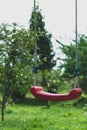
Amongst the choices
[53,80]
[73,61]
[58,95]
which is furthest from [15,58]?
[53,80]

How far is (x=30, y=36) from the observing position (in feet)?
46.2

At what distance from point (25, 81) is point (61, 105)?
9.05m

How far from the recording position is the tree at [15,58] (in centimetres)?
1406

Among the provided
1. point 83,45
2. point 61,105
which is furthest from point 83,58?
point 61,105

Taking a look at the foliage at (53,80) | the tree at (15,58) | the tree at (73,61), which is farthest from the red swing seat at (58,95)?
the foliage at (53,80)

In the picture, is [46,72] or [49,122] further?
[46,72]

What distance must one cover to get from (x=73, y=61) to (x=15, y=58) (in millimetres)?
9506

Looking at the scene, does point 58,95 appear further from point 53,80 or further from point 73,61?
point 53,80

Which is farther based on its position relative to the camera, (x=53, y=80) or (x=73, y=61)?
(x=53, y=80)

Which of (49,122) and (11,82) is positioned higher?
(11,82)

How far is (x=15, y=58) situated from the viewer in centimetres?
1418

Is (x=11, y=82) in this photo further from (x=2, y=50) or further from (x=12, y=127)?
(x=12, y=127)

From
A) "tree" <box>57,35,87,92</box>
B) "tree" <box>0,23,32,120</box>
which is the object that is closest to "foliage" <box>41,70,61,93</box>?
"tree" <box>57,35,87,92</box>

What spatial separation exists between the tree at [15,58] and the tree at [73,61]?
349 inches
